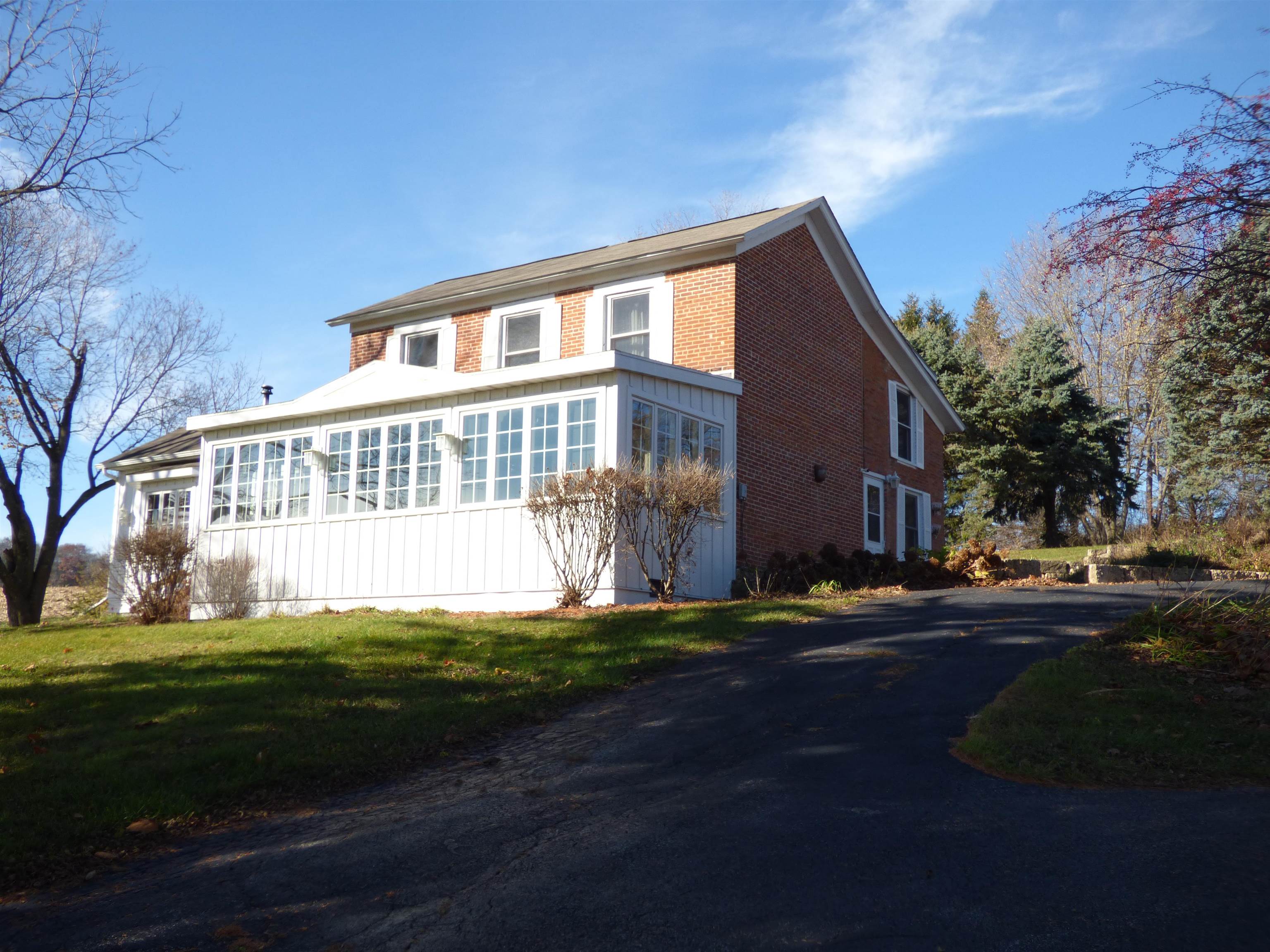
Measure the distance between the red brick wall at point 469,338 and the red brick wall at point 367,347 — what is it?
192 centimetres

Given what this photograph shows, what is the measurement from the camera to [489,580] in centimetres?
1416

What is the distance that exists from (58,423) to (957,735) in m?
21.3

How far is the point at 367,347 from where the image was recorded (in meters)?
20.7

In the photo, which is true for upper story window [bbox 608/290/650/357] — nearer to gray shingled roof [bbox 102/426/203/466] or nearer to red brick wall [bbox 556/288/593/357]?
red brick wall [bbox 556/288/593/357]

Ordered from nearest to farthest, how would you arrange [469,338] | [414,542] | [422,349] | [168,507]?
[414,542], [469,338], [422,349], [168,507]

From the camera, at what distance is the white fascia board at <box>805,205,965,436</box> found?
1906 cm

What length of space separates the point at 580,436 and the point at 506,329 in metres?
5.75

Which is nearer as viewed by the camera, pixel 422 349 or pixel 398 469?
pixel 398 469

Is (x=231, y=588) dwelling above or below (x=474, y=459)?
below

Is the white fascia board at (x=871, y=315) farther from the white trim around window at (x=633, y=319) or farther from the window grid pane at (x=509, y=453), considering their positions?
the window grid pane at (x=509, y=453)

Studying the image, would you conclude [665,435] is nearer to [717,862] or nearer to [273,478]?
[273,478]

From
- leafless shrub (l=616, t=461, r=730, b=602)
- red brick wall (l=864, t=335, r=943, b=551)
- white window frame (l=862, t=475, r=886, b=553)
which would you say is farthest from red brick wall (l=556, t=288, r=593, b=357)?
white window frame (l=862, t=475, r=886, b=553)

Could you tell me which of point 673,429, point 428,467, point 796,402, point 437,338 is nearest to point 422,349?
point 437,338

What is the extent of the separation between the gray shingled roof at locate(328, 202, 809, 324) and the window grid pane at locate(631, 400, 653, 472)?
11.5 ft
